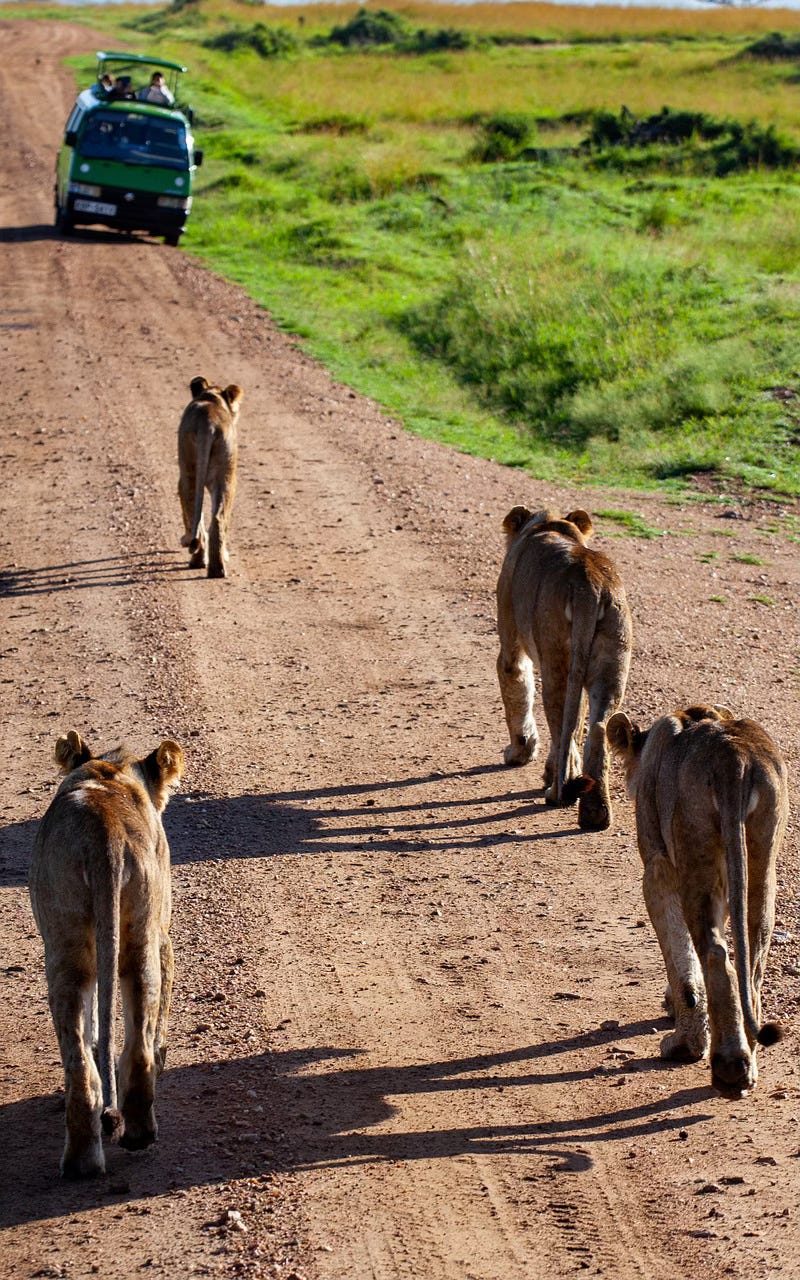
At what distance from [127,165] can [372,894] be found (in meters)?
18.9

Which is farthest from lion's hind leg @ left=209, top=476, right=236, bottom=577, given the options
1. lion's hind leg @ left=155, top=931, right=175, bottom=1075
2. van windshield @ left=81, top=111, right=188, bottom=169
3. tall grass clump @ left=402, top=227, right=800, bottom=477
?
van windshield @ left=81, top=111, right=188, bottom=169

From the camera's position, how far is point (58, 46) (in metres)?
49.7

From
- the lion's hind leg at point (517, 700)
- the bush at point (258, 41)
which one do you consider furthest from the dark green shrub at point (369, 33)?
the lion's hind leg at point (517, 700)

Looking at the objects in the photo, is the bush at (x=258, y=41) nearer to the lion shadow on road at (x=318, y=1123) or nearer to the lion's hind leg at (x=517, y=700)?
Result: the lion's hind leg at (x=517, y=700)

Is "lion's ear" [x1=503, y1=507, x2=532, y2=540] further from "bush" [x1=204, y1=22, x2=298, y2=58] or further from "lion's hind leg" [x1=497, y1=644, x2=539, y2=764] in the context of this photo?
"bush" [x1=204, y1=22, x2=298, y2=58]

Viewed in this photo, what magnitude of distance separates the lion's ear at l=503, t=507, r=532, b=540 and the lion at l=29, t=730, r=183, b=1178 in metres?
3.91

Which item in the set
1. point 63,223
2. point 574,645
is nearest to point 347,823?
point 574,645

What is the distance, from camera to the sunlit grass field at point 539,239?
53.1 feet

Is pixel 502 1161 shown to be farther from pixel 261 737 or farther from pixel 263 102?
pixel 263 102

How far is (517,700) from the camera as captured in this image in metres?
8.55

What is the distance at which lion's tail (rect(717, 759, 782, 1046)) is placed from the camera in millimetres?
5105

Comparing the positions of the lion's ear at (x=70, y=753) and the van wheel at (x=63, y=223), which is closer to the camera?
the lion's ear at (x=70, y=753)

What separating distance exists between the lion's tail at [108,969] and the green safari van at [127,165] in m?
20.6

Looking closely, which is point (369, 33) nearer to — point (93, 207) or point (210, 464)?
point (93, 207)
